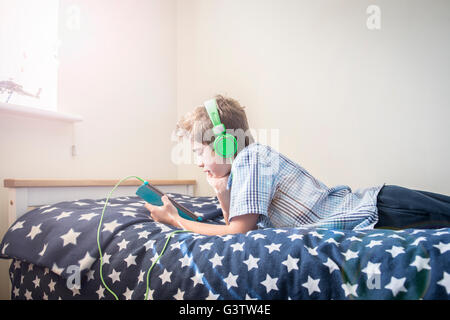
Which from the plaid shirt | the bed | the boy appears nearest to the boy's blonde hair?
the boy

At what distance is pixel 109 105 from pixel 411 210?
1.41 meters

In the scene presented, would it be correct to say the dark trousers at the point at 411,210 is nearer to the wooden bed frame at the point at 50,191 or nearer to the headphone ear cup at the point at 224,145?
the headphone ear cup at the point at 224,145

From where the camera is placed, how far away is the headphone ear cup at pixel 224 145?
0.92 m

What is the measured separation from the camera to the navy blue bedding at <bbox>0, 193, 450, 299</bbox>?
0.51 m

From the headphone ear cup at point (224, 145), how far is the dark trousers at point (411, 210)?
42cm

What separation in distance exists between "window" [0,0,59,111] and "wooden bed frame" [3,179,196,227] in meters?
0.37

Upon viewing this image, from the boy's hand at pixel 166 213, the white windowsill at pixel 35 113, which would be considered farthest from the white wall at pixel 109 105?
the boy's hand at pixel 166 213

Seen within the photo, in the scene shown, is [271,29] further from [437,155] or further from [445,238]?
[445,238]

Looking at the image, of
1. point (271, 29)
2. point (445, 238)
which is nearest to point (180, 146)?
point (271, 29)

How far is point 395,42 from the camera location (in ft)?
4.62

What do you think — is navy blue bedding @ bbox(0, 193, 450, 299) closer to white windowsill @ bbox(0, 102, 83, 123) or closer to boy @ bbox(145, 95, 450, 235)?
boy @ bbox(145, 95, 450, 235)

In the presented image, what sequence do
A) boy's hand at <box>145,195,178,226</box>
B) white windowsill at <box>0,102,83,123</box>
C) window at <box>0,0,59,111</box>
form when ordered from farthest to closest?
window at <box>0,0,59,111</box>
white windowsill at <box>0,102,83,123</box>
boy's hand at <box>145,195,178,226</box>

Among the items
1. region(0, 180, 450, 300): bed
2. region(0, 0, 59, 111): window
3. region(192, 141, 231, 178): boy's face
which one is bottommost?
region(0, 180, 450, 300): bed

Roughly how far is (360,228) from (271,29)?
1313 millimetres
